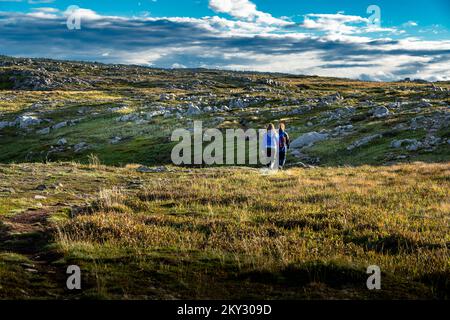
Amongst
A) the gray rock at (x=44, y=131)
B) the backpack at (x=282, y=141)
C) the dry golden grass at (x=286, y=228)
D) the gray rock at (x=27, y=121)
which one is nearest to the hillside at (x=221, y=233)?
the dry golden grass at (x=286, y=228)

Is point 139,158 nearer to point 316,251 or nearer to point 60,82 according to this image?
point 316,251

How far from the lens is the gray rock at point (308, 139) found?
46.9 metres

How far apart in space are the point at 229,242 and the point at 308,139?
3872 centimetres

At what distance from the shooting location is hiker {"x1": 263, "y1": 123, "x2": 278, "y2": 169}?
26141 mm

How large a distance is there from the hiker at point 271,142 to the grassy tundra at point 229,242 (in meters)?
7.83

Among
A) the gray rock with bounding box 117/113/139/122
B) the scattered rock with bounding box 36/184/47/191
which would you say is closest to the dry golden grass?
the scattered rock with bounding box 36/184/47/191

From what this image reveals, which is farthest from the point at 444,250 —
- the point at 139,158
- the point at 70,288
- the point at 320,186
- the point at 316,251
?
the point at 139,158

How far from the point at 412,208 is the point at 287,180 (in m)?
8.09

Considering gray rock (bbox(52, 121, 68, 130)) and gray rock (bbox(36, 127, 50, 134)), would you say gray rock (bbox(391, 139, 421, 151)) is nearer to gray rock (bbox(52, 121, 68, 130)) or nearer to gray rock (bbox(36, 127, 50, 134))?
gray rock (bbox(36, 127, 50, 134))

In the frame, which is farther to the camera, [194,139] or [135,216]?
[194,139]

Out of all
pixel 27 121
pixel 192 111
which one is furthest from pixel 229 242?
pixel 27 121

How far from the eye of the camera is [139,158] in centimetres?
4872

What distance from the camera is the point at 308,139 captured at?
157 ft

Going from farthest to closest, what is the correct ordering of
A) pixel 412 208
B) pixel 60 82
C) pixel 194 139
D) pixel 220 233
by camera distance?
pixel 60 82
pixel 194 139
pixel 412 208
pixel 220 233
